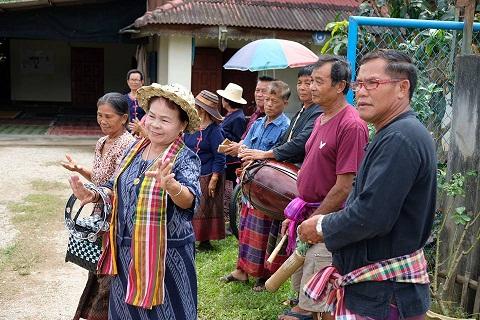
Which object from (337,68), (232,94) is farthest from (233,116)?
(337,68)

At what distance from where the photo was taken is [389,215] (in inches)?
77.7

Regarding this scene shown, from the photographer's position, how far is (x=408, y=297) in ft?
6.96

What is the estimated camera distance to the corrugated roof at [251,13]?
1093 cm

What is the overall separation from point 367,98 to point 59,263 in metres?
3.96

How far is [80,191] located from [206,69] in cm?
1030

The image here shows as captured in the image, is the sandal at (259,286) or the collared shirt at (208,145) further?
the collared shirt at (208,145)

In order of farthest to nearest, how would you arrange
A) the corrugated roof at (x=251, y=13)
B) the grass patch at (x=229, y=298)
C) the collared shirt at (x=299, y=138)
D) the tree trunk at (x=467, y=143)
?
the corrugated roof at (x=251, y=13) → the grass patch at (x=229, y=298) → the collared shirt at (x=299, y=138) → the tree trunk at (x=467, y=143)

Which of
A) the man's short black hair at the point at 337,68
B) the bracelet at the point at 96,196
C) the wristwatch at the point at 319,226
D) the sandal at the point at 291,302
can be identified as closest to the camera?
the wristwatch at the point at 319,226

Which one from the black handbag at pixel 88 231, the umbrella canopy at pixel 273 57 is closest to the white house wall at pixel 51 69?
the umbrella canopy at pixel 273 57

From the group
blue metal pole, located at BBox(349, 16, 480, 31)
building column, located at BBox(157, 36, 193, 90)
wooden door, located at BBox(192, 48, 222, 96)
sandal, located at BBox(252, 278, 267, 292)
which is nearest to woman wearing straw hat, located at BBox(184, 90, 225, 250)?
sandal, located at BBox(252, 278, 267, 292)

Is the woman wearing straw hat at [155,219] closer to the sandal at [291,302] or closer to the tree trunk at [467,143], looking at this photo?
the sandal at [291,302]

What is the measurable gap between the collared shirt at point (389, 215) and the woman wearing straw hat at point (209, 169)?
10.1 feet

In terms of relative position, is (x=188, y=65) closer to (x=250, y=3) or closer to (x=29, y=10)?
(x=250, y=3)

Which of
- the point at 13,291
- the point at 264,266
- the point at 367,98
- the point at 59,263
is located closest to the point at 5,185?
the point at 59,263
